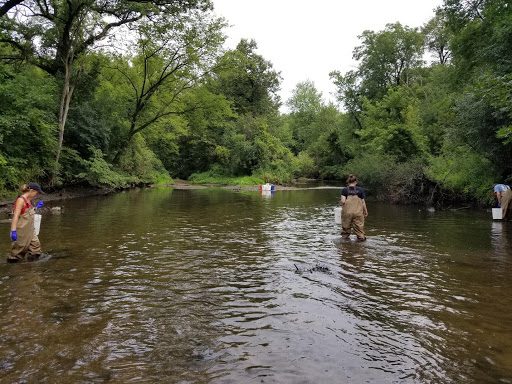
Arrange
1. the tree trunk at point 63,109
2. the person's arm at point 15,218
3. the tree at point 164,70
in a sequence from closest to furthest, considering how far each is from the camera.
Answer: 1. the person's arm at point 15,218
2. the tree trunk at point 63,109
3. the tree at point 164,70

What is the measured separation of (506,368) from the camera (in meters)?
4.63

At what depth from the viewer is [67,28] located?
2361 cm

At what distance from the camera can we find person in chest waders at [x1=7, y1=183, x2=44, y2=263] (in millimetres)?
9094

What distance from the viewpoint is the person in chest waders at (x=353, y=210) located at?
40.9 ft

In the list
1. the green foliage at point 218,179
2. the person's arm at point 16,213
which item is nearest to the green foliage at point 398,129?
the green foliage at point 218,179

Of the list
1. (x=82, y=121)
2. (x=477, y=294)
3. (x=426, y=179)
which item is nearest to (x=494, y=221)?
(x=426, y=179)

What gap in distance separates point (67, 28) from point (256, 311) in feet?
A: 75.7

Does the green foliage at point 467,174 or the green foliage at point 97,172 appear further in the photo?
the green foliage at point 97,172

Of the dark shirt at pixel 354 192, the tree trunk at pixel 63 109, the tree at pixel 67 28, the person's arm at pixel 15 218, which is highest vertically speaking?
the tree at pixel 67 28

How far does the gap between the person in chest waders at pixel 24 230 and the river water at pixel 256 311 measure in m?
0.35

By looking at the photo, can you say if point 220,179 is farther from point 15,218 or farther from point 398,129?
point 15,218

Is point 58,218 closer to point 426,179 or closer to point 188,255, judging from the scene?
point 188,255

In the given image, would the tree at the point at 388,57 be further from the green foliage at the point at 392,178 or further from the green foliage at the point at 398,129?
the green foliage at the point at 392,178

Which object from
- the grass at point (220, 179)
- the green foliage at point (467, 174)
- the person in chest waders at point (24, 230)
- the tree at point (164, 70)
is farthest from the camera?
the grass at point (220, 179)
